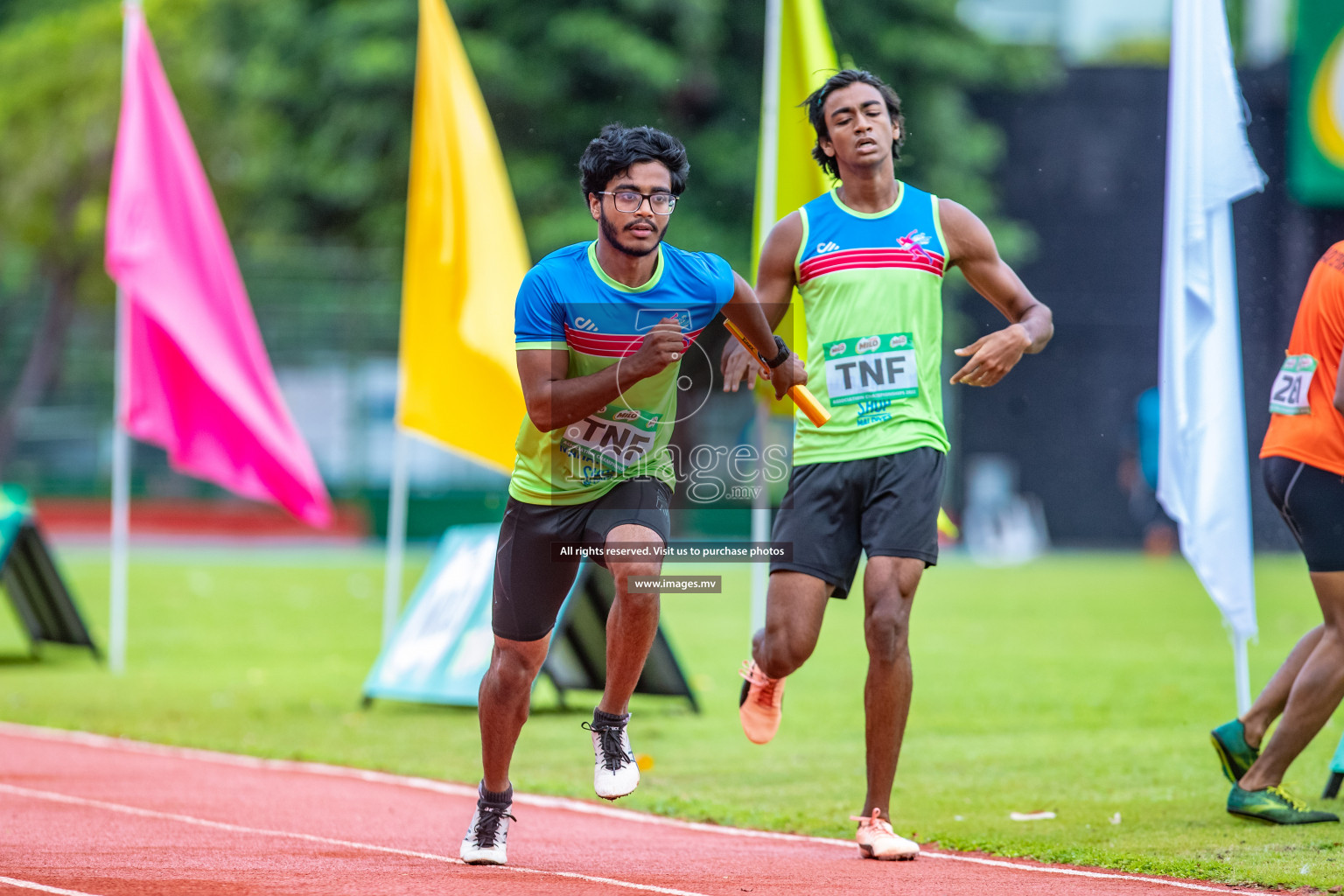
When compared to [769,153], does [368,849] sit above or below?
below

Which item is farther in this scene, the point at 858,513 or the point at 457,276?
the point at 457,276

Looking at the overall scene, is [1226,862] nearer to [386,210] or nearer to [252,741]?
[252,741]

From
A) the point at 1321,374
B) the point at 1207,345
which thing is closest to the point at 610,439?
the point at 1321,374

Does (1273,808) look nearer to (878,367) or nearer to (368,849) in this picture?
(878,367)

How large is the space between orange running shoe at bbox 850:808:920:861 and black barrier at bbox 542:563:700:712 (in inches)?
147

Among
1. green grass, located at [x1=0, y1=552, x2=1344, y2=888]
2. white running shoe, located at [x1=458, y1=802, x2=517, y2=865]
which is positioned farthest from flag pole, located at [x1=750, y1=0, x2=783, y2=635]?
white running shoe, located at [x1=458, y1=802, x2=517, y2=865]

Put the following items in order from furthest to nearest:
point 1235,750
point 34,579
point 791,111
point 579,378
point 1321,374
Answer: point 34,579, point 791,111, point 1235,750, point 1321,374, point 579,378

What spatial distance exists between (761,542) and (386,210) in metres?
23.5

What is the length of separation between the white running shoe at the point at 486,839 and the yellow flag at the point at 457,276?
510 centimetres

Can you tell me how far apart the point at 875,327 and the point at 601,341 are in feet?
3.59

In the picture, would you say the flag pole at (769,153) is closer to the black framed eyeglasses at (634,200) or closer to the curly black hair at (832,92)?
the curly black hair at (832,92)

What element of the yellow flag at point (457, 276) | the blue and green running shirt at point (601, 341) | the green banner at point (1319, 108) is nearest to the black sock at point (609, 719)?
the blue and green running shirt at point (601, 341)

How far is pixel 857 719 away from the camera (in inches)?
408

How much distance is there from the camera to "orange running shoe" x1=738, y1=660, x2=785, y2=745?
631 centimetres
